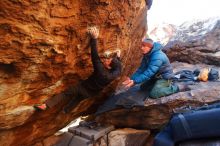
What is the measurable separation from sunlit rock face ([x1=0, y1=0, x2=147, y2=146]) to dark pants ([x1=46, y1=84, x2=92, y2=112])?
0.20m

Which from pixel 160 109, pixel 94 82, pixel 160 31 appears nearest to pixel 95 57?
pixel 94 82

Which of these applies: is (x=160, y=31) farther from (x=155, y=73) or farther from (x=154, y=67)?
(x=154, y=67)

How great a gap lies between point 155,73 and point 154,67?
365 mm

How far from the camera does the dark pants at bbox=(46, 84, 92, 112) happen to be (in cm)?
755

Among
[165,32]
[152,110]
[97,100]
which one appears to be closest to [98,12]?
[152,110]

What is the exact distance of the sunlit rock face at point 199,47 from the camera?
38.8 ft

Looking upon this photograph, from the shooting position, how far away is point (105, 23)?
22.5 feet

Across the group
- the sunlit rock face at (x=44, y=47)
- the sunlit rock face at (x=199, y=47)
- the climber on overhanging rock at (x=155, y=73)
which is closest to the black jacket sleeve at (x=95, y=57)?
the sunlit rock face at (x=44, y=47)

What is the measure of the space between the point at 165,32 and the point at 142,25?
2917 cm

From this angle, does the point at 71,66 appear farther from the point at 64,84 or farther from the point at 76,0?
the point at 76,0

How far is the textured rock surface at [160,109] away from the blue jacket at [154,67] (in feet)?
2.43

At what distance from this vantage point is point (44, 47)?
228 inches

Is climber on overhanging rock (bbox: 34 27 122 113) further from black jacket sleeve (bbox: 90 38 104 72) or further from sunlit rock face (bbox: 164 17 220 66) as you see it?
sunlit rock face (bbox: 164 17 220 66)

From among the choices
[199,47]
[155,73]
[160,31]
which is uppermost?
[160,31]
